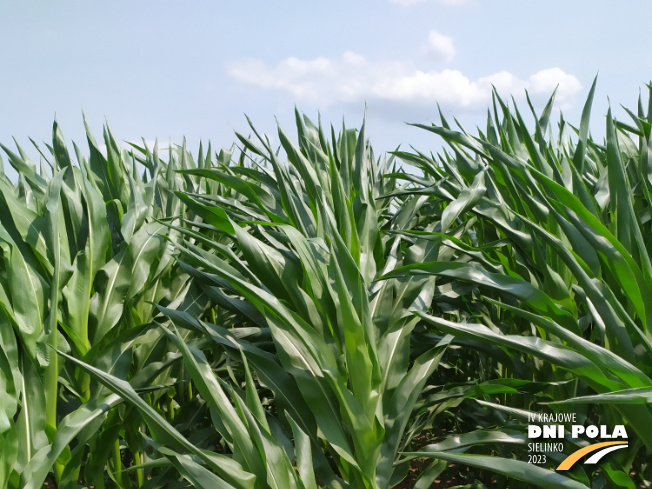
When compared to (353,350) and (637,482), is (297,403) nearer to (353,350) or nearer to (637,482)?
(353,350)

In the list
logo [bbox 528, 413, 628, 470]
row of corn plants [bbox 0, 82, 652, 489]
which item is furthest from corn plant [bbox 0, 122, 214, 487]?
logo [bbox 528, 413, 628, 470]

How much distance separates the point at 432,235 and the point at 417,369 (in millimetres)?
305

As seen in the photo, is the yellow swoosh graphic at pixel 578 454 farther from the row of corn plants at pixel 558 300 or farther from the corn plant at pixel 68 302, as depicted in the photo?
the corn plant at pixel 68 302

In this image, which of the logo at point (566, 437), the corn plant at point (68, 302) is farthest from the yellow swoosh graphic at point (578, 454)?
the corn plant at point (68, 302)

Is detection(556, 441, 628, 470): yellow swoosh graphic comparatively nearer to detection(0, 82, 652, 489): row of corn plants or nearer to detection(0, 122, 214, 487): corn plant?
detection(0, 82, 652, 489): row of corn plants

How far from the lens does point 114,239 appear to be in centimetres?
177

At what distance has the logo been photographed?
1171mm

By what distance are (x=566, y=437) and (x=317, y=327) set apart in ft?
1.83

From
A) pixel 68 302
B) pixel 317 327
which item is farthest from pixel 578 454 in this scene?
pixel 68 302

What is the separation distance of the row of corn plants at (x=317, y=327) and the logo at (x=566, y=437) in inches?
1.2

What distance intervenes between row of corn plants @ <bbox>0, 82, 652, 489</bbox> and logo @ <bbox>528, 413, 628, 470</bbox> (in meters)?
0.03

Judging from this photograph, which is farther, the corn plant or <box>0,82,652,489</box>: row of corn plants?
the corn plant

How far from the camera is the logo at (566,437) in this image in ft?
3.84

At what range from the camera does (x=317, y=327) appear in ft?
4.02
